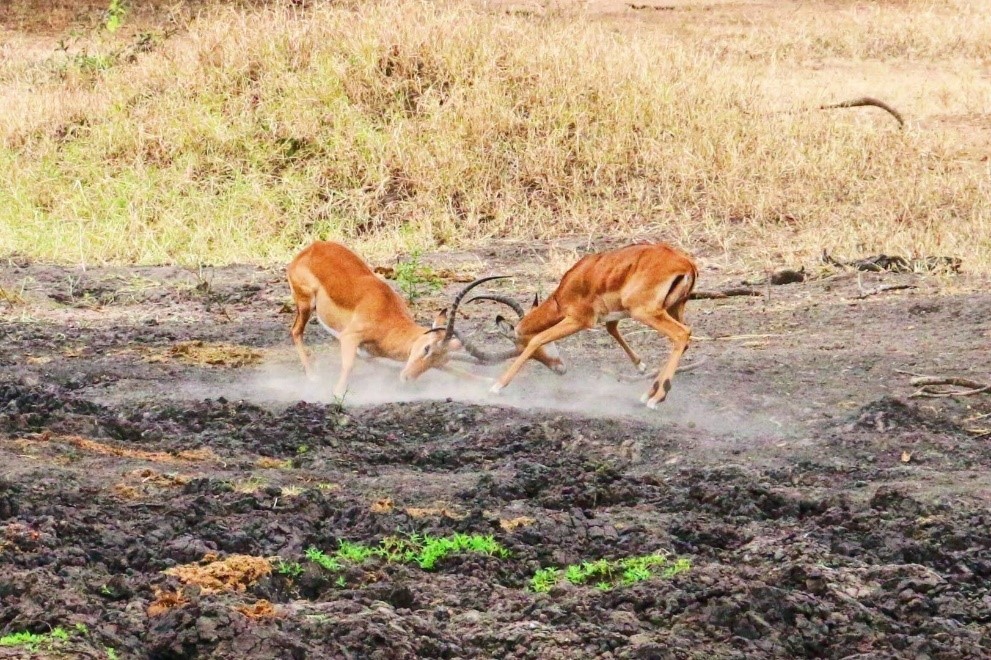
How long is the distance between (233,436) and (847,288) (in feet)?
18.2

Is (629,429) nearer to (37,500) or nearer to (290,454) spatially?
(290,454)

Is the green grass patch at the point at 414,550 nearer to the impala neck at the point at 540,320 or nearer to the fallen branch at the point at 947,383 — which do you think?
the fallen branch at the point at 947,383

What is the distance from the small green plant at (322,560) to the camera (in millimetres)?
4800

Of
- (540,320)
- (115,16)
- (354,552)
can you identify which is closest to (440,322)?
(540,320)

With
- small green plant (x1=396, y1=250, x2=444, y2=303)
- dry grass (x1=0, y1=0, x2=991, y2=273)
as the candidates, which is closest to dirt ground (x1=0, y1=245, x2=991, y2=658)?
small green plant (x1=396, y1=250, x2=444, y2=303)

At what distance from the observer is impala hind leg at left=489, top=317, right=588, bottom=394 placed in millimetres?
8617

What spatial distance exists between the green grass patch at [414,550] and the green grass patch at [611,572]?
23 centimetres

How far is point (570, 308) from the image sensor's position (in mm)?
8727

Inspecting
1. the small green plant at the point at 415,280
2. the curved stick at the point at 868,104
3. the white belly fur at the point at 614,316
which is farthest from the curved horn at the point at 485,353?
the curved stick at the point at 868,104

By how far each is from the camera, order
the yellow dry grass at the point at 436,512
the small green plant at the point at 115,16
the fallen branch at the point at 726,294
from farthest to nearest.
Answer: the small green plant at the point at 115,16, the fallen branch at the point at 726,294, the yellow dry grass at the point at 436,512

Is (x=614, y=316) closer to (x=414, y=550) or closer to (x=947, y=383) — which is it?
(x=947, y=383)

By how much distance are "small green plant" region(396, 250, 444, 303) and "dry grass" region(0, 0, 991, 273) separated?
60.4 inches

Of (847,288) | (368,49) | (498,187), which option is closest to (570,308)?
(847,288)

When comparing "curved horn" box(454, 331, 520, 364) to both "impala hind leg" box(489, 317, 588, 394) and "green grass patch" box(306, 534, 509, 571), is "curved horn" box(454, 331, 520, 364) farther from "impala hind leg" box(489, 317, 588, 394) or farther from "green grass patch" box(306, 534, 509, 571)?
"green grass patch" box(306, 534, 509, 571)
